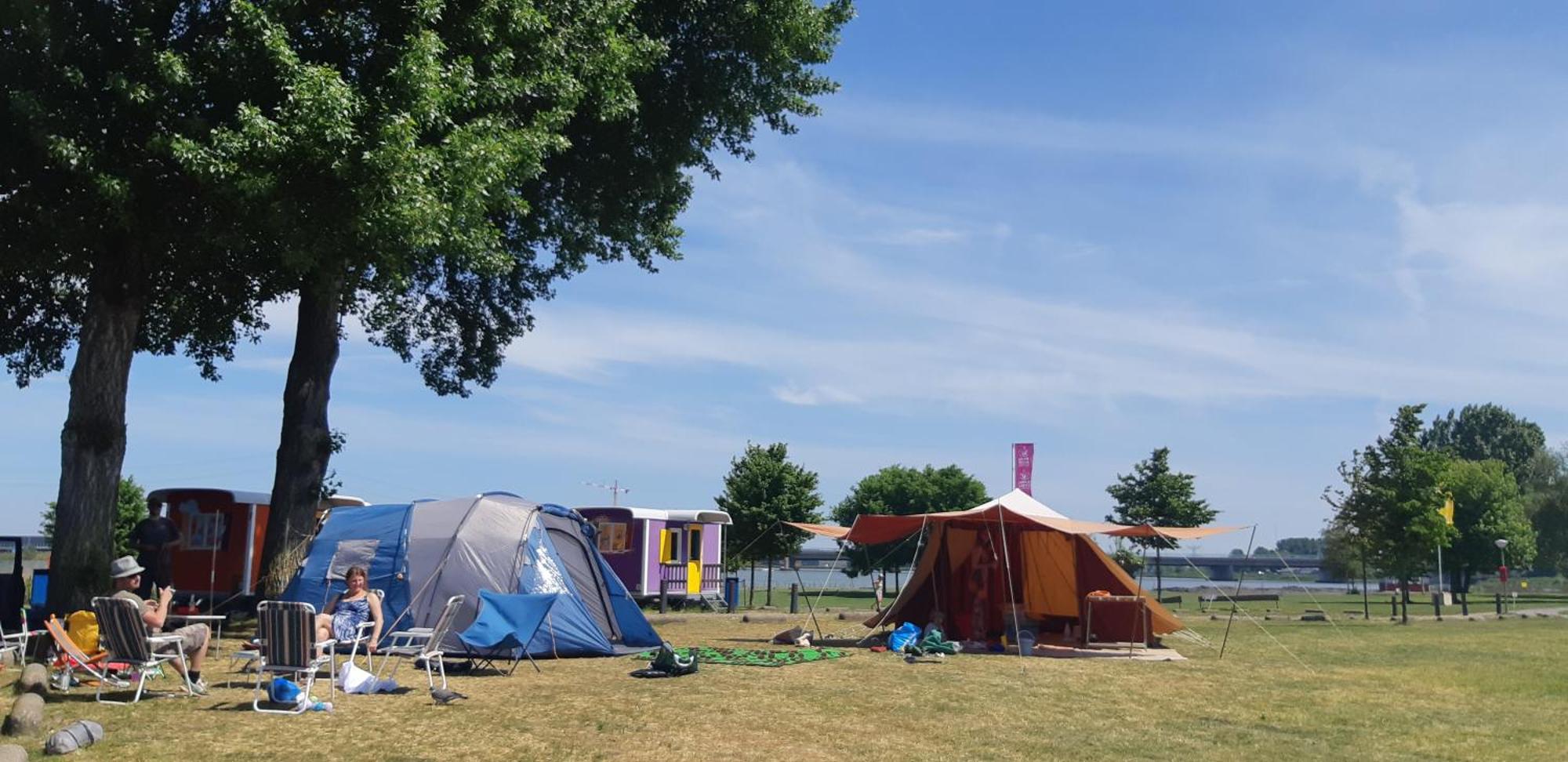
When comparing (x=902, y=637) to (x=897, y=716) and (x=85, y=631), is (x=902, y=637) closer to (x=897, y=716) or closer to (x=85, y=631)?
(x=897, y=716)

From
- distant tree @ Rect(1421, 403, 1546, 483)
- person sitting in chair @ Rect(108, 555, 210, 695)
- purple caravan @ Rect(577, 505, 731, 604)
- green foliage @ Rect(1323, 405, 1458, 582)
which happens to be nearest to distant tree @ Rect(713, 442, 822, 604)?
purple caravan @ Rect(577, 505, 731, 604)

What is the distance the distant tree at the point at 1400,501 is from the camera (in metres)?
27.5

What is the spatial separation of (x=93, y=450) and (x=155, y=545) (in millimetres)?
2209

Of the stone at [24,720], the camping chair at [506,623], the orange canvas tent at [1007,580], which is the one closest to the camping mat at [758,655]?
the camping chair at [506,623]

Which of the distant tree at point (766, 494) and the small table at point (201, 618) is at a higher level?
the distant tree at point (766, 494)

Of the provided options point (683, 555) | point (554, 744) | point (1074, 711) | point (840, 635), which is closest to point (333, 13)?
point (554, 744)

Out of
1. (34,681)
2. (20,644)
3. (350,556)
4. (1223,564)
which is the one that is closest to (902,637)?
(350,556)

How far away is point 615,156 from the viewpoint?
58.4 ft

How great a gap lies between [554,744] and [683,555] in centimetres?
2095

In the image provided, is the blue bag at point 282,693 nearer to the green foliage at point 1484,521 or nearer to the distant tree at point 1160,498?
the distant tree at point 1160,498

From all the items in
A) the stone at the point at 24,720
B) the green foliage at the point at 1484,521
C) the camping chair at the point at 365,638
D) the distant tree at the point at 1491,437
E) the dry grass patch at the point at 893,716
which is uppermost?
the distant tree at the point at 1491,437

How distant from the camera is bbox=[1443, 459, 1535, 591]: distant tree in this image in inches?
2243

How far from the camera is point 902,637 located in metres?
15.6

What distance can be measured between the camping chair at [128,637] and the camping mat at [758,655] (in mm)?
5037
